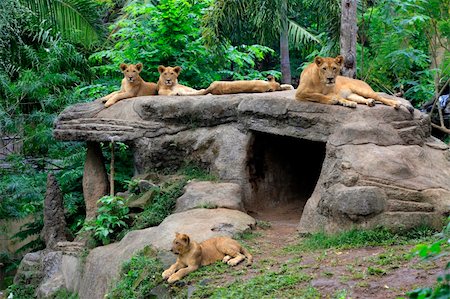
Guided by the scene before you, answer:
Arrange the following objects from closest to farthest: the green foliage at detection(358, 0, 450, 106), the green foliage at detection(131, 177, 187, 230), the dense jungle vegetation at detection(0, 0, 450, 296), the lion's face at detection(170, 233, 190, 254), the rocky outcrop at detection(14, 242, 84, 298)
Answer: the lion's face at detection(170, 233, 190, 254) < the green foliage at detection(131, 177, 187, 230) < the rocky outcrop at detection(14, 242, 84, 298) < the green foliage at detection(358, 0, 450, 106) < the dense jungle vegetation at detection(0, 0, 450, 296)

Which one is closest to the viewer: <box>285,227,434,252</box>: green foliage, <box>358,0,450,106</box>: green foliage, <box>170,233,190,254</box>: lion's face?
<box>170,233,190,254</box>: lion's face

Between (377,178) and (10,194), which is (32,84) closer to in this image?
(10,194)

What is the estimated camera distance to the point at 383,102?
11.8 meters

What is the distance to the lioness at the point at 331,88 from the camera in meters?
11.6

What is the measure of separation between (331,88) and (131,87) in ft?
14.5

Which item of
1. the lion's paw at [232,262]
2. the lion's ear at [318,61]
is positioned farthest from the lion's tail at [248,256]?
the lion's ear at [318,61]

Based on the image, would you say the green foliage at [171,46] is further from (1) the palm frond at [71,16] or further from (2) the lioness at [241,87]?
(2) the lioness at [241,87]

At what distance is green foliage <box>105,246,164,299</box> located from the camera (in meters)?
9.71

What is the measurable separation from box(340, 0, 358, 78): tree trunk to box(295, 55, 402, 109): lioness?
2.72m

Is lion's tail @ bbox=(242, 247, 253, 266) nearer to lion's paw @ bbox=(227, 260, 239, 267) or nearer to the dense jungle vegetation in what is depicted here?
lion's paw @ bbox=(227, 260, 239, 267)

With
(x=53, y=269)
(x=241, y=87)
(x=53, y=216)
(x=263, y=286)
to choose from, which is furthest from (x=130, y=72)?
(x=263, y=286)

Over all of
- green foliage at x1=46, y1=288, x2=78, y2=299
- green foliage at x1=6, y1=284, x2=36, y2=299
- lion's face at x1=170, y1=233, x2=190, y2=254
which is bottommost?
green foliage at x1=6, y1=284, x2=36, y2=299

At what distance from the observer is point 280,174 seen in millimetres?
13438

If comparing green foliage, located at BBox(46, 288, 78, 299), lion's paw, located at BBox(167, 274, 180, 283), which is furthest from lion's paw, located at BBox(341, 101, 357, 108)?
green foliage, located at BBox(46, 288, 78, 299)
